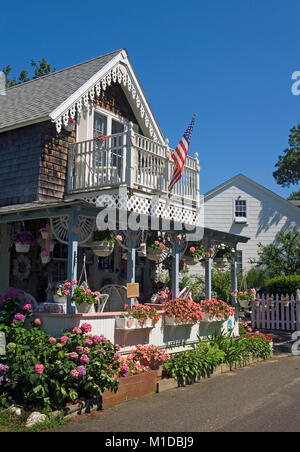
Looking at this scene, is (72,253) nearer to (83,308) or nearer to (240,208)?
(83,308)

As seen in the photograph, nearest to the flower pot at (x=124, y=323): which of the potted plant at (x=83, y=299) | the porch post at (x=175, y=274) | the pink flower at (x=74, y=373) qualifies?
the potted plant at (x=83, y=299)

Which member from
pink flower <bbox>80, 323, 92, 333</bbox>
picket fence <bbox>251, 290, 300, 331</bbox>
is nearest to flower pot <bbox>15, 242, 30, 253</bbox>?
pink flower <bbox>80, 323, 92, 333</bbox>

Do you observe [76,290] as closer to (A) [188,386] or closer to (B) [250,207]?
(A) [188,386]

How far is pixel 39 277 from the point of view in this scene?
11.3 m

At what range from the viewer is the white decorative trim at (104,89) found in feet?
36.4

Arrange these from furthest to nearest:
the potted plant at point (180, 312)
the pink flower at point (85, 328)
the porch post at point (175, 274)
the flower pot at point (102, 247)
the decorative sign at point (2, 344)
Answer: the porch post at point (175, 274) < the potted plant at point (180, 312) < the flower pot at point (102, 247) < the pink flower at point (85, 328) < the decorative sign at point (2, 344)

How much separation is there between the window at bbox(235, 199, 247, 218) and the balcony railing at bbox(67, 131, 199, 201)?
44.0 ft

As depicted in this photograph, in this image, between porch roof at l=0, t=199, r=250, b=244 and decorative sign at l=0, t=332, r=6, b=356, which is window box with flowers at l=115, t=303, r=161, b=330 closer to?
porch roof at l=0, t=199, r=250, b=244

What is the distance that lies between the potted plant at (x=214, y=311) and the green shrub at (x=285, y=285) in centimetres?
633

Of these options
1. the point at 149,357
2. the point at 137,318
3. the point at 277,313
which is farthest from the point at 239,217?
the point at 149,357

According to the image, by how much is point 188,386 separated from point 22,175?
606 centimetres

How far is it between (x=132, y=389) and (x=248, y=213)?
62.1 ft

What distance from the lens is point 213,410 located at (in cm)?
705

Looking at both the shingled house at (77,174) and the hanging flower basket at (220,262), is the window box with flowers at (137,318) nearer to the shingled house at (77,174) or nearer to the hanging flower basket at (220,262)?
the shingled house at (77,174)
